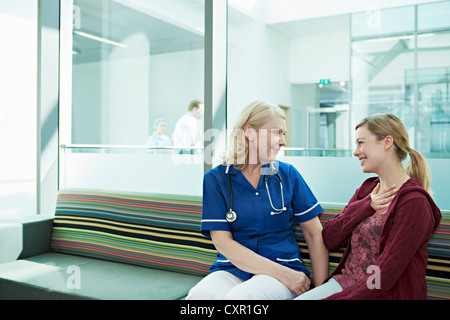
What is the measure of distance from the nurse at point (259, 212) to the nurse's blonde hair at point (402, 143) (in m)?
0.39

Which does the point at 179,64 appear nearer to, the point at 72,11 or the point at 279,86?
Result: the point at 279,86

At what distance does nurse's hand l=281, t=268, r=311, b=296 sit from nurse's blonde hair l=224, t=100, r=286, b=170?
1.52ft

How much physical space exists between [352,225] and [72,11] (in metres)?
2.92

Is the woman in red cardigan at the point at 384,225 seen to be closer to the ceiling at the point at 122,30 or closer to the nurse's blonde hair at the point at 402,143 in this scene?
the nurse's blonde hair at the point at 402,143

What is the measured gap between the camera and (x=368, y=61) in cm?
627

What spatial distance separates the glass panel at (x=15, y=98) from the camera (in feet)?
12.1

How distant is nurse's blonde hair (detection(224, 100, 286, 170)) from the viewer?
66.0 inches

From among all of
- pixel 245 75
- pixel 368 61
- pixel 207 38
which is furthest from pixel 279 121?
pixel 245 75

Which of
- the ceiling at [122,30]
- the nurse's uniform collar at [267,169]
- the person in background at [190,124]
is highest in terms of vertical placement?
the ceiling at [122,30]

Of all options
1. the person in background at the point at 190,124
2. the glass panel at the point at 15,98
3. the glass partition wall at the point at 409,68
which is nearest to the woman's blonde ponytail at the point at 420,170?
the person in background at the point at 190,124

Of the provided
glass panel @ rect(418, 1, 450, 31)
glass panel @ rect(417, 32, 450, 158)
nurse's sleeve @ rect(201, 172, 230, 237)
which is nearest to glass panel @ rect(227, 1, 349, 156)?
glass panel @ rect(418, 1, 450, 31)

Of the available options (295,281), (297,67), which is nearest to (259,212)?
(295,281)

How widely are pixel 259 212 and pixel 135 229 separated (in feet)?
2.91

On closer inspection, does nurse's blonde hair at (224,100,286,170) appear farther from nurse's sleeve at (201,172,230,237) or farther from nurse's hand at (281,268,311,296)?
nurse's hand at (281,268,311,296)
